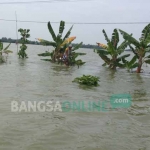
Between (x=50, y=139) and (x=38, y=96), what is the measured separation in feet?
11.9

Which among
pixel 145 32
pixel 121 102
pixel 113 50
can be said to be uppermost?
pixel 145 32

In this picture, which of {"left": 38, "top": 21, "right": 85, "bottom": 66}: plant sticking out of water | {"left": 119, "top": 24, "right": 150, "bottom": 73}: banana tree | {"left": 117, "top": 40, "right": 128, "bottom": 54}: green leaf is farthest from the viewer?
{"left": 38, "top": 21, "right": 85, "bottom": 66}: plant sticking out of water

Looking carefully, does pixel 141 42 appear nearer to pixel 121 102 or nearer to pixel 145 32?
pixel 145 32

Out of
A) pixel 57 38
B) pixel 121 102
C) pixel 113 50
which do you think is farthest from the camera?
pixel 57 38

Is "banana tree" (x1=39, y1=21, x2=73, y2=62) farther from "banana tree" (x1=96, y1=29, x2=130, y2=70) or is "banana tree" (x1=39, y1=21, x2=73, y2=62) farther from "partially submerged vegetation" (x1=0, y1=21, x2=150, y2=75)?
"banana tree" (x1=96, y1=29, x2=130, y2=70)

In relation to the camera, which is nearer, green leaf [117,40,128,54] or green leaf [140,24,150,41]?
green leaf [140,24,150,41]

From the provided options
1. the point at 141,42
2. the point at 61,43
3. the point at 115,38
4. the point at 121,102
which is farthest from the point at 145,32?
the point at 121,102

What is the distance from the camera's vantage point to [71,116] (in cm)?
588

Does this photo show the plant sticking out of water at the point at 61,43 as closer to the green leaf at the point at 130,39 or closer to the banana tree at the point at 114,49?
the banana tree at the point at 114,49

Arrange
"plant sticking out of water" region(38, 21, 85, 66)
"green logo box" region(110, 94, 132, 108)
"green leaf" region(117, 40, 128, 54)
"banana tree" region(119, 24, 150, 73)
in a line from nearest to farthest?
1. "green logo box" region(110, 94, 132, 108)
2. "banana tree" region(119, 24, 150, 73)
3. "green leaf" region(117, 40, 128, 54)
4. "plant sticking out of water" region(38, 21, 85, 66)

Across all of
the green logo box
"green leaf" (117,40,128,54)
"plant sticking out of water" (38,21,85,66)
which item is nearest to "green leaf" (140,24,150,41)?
"green leaf" (117,40,128,54)

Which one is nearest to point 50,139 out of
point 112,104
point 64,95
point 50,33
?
point 112,104

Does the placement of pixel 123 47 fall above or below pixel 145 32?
below

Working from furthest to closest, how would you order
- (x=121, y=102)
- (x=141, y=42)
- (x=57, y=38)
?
1. (x=57, y=38)
2. (x=141, y=42)
3. (x=121, y=102)
